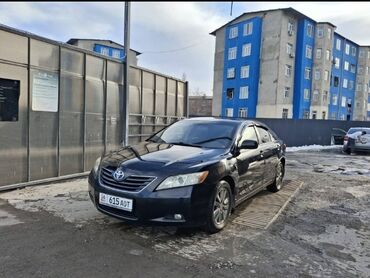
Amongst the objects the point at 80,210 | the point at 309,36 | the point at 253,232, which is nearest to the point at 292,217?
the point at 253,232

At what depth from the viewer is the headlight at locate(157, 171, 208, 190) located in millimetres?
4062

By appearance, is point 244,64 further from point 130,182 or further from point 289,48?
point 130,182

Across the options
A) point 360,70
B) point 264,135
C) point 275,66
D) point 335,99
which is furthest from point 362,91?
point 264,135

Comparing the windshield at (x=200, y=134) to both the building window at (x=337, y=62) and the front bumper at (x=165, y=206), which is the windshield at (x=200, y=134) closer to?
the front bumper at (x=165, y=206)

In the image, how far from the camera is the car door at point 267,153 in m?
6.33

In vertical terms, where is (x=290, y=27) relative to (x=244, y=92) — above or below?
above

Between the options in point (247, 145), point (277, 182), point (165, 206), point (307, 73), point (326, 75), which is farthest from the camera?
point (326, 75)

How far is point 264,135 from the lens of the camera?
6.72 meters

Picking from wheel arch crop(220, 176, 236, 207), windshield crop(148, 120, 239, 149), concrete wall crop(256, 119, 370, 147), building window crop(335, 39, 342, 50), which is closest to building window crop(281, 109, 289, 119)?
building window crop(335, 39, 342, 50)

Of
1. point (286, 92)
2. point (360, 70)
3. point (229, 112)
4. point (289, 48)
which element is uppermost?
point (360, 70)

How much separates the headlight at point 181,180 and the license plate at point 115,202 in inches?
16.7

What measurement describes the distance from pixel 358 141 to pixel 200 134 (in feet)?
45.9

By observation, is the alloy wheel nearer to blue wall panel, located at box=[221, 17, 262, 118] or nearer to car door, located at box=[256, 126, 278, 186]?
car door, located at box=[256, 126, 278, 186]

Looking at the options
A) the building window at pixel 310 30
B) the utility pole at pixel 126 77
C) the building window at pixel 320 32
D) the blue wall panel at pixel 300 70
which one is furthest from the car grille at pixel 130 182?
the building window at pixel 320 32
